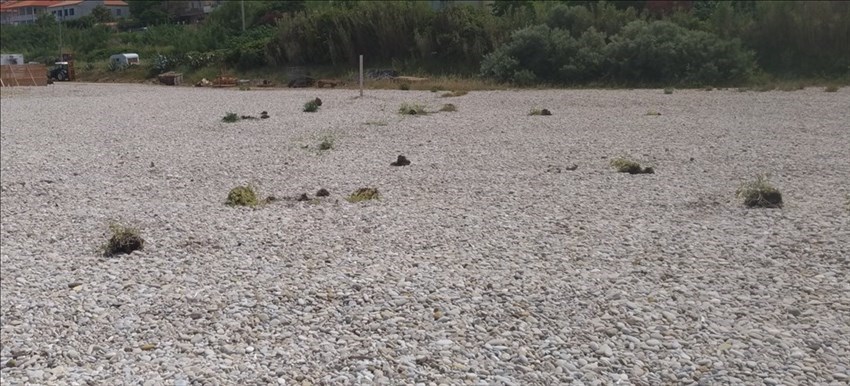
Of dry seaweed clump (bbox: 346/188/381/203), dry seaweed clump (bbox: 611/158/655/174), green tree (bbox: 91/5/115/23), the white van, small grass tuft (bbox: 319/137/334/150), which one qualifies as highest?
green tree (bbox: 91/5/115/23)

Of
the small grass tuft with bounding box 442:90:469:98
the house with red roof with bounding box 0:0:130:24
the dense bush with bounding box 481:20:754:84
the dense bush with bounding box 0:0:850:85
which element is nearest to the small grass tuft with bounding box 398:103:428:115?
the small grass tuft with bounding box 442:90:469:98

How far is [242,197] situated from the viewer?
408 inches

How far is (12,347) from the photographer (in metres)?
6.06

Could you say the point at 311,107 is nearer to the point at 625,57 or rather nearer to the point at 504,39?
the point at 625,57

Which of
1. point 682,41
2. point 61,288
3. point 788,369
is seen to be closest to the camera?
point 788,369

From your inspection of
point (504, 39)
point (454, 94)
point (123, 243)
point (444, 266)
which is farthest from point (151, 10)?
point (504, 39)

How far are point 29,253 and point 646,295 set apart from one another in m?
5.95

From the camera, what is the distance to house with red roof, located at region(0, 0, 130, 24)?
1278cm

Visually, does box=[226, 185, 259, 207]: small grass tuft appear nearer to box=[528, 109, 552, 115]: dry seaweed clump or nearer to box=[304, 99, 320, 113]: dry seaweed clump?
box=[528, 109, 552, 115]: dry seaweed clump

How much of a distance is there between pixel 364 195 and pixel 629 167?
11.3 feet

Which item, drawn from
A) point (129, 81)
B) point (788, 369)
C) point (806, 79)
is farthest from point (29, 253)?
point (129, 81)

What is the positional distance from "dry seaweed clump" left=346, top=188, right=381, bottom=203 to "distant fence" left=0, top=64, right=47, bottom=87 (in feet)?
112

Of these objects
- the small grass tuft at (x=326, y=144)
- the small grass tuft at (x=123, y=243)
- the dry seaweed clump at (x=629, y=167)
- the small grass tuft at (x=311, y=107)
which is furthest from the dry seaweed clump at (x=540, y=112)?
the small grass tuft at (x=123, y=243)

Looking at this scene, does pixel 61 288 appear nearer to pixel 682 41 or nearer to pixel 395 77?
pixel 682 41
